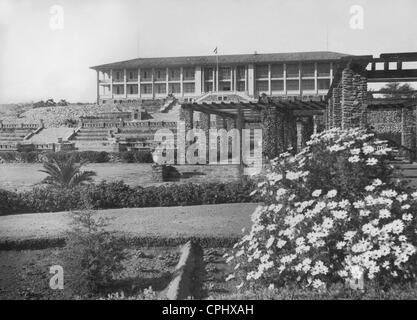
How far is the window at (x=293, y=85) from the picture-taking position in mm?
53906

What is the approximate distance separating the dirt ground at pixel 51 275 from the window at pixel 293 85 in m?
47.7

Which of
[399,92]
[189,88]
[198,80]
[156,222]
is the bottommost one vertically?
[156,222]

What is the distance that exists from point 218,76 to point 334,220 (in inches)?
2016

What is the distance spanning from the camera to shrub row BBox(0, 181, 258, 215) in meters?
11.7

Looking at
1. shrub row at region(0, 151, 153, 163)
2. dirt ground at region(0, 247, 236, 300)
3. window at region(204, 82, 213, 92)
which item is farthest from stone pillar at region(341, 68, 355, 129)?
window at region(204, 82, 213, 92)

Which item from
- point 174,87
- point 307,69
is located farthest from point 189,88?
point 307,69

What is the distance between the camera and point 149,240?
844cm

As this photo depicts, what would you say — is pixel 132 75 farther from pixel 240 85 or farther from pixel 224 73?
pixel 240 85

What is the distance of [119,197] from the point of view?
1202cm

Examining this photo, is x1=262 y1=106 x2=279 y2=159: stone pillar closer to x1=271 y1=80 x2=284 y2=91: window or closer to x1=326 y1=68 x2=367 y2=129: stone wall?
x1=326 y1=68 x2=367 y2=129: stone wall

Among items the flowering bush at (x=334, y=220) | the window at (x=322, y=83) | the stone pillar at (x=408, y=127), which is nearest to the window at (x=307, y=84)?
the window at (x=322, y=83)

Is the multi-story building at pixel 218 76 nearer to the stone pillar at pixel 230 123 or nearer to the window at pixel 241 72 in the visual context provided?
the window at pixel 241 72
